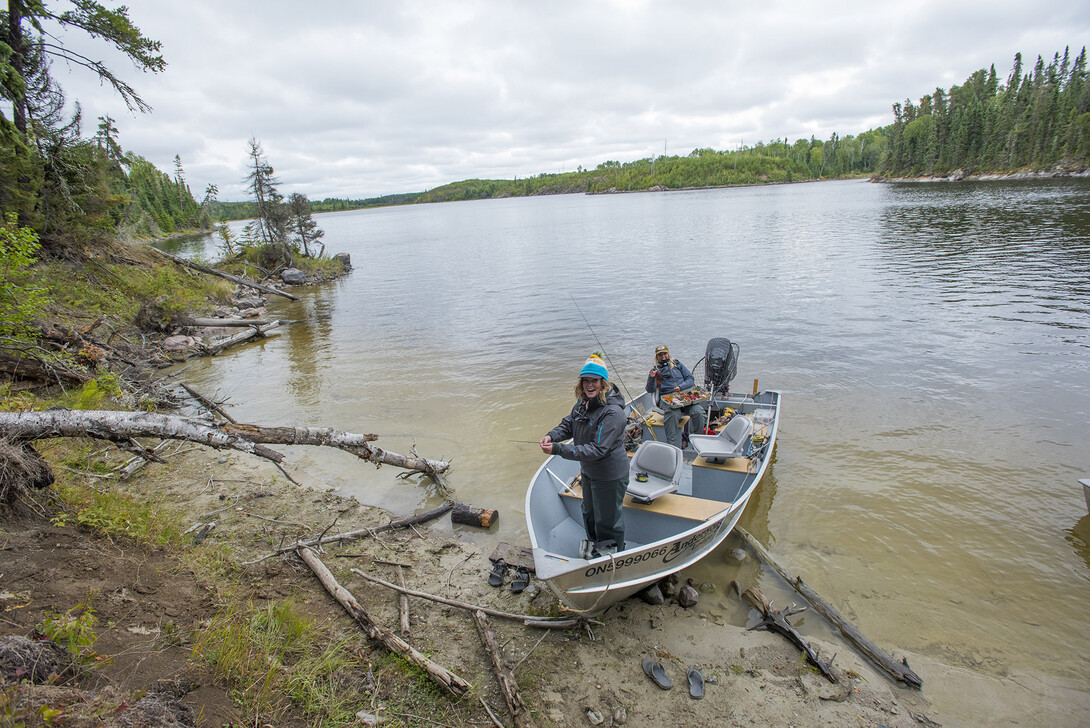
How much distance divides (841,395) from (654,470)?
25.3 feet

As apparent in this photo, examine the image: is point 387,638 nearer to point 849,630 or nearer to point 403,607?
point 403,607

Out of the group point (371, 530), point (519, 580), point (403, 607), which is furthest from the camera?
point (371, 530)

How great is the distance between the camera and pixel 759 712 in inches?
164

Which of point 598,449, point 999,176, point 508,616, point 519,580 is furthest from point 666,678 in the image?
point 999,176

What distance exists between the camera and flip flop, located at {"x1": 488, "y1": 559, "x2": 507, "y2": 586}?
563 cm

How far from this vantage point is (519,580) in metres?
5.61

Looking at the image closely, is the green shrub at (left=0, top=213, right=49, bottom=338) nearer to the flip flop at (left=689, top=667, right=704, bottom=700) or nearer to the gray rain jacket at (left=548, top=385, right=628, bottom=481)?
the gray rain jacket at (left=548, top=385, right=628, bottom=481)

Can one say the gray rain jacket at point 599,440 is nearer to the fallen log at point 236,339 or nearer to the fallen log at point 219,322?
the fallen log at point 236,339

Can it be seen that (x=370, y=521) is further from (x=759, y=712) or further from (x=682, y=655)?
(x=759, y=712)

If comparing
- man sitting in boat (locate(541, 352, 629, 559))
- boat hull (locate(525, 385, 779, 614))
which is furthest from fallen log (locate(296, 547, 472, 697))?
man sitting in boat (locate(541, 352, 629, 559))

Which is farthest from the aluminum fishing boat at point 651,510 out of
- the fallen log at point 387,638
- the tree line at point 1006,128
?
the tree line at point 1006,128

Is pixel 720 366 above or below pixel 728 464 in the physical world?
above

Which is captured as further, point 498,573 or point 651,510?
point 651,510

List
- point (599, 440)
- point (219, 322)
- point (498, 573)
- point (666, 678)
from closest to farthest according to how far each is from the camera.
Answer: point (666, 678) < point (599, 440) < point (498, 573) < point (219, 322)
